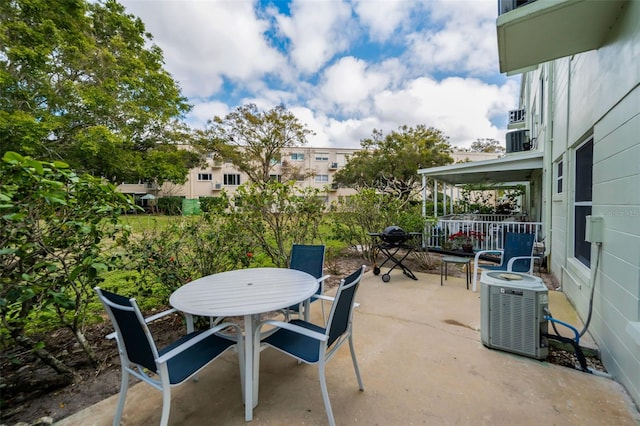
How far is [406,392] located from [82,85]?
654 inches

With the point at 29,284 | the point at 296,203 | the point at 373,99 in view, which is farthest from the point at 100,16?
the point at 29,284

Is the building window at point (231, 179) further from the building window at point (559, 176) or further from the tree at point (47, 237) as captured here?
the tree at point (47, 237)

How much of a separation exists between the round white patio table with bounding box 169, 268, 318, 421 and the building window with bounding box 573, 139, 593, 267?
11.7 ft

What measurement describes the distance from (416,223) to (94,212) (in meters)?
6.17

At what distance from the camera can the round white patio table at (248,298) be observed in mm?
1846

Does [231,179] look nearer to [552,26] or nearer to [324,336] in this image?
[552,26]

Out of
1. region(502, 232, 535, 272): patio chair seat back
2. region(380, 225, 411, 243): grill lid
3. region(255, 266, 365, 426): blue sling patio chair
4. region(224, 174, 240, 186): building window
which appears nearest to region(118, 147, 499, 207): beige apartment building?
region(224, 174, 240, 186): building window

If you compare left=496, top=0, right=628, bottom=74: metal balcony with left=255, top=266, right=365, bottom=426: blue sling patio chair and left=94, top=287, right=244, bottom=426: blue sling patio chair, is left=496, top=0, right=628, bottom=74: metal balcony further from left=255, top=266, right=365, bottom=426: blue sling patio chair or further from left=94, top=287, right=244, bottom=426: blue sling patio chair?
left=94, top=287, right=244, bottom=426: blue sling patio chair

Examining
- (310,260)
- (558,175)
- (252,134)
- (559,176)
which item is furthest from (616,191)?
(252,134)

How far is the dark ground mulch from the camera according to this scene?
1941mm

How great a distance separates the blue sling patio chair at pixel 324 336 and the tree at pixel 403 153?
17509 millimetres

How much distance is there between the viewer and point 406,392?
206cm

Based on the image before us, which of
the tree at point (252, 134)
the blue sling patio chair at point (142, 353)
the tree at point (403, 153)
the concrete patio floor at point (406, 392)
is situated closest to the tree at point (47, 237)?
the blue sling patio chair at point (142, 353)

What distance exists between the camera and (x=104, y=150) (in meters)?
13.6
